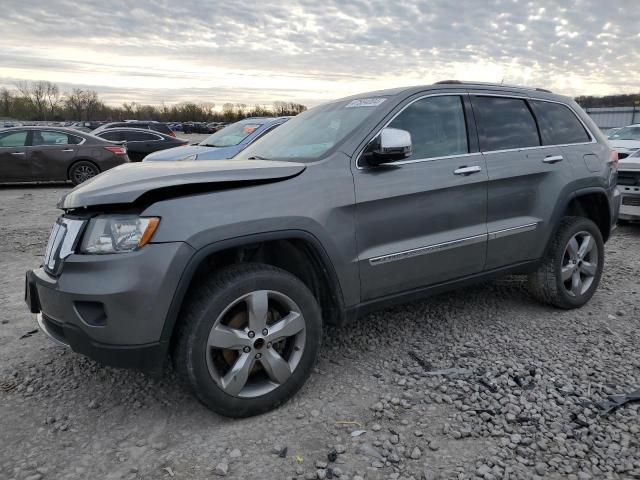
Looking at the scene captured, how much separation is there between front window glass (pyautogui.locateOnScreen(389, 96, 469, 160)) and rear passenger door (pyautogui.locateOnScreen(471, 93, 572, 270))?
0.62 ft

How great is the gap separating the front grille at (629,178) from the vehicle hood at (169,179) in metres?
6.44

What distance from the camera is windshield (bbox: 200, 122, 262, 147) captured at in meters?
8.99

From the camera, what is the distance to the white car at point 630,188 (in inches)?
298

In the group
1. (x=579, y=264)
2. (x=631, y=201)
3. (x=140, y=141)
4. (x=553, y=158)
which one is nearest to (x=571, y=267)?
(x=579, y=264)

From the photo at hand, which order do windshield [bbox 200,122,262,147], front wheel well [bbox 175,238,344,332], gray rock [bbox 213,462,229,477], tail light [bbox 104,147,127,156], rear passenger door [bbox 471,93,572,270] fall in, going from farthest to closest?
tail light [bbox 104,147,127,156] < windshield [bbox 200,122,262,147] < rear passenger door [bbox 471,93,572,270] < front wheel well [bbox 175,238,344,332] < gray rock [bbox 213,462,229,477]

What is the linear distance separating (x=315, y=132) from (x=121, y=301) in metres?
1.87

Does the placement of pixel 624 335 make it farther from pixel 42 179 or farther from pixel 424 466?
pixel 42 179

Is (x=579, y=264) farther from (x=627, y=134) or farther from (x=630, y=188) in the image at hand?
(x=627, y=134)

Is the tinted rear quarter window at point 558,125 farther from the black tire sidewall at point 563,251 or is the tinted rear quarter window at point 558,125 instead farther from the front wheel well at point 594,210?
the black tire sidewall at point 563,251

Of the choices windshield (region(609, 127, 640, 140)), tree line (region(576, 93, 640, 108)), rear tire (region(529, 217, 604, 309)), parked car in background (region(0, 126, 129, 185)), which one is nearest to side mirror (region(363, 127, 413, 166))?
rear tire (region(529, 217, 604, 309))

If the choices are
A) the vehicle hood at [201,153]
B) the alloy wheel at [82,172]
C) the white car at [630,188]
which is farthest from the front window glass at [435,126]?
the alloy wheel at [82,172]

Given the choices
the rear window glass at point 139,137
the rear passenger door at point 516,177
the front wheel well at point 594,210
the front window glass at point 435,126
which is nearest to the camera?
the front window glass at point 435,126

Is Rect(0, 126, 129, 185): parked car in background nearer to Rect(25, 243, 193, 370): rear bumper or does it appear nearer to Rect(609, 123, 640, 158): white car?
Rect(25, 243, 193, 370): rear bumper

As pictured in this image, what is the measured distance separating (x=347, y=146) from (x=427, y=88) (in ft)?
2.86
